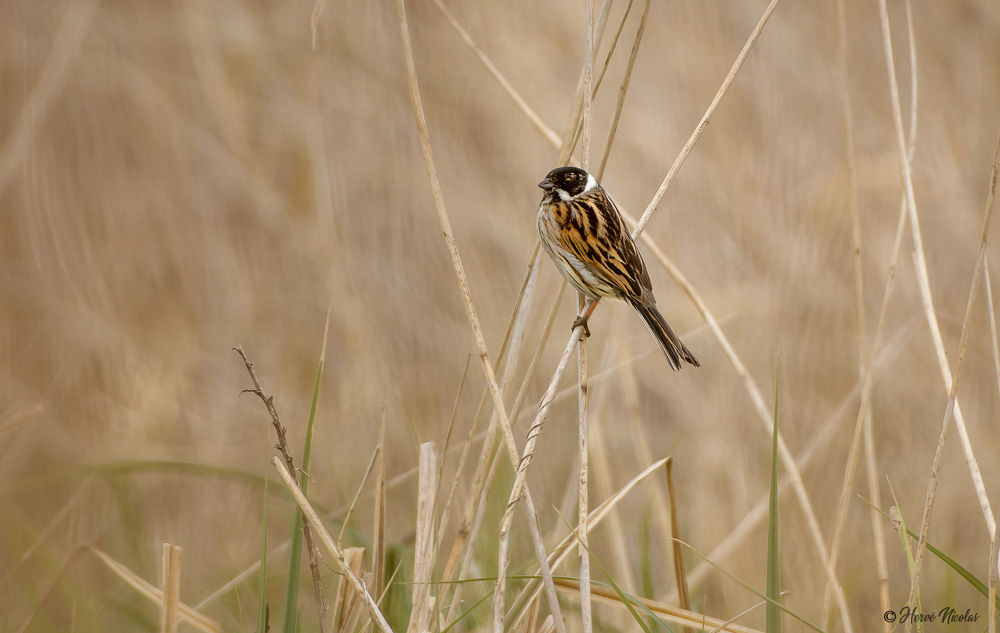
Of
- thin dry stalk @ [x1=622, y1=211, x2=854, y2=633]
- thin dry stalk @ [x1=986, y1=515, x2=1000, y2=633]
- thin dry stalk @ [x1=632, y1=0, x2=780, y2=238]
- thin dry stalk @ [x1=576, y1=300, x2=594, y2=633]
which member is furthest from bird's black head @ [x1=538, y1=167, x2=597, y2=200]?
thin dry stalk @ [x1=986, y1=515, x2=1000, y2=633]

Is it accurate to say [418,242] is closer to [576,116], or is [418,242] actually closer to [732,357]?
[576,116]

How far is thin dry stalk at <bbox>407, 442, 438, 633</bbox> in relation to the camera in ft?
6.61

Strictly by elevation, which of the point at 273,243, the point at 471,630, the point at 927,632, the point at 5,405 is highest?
the point at 273,243

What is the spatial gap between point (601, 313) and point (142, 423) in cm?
202

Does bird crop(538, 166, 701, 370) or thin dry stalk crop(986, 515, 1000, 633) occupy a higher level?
bird crop(538, 166, 701, 370)

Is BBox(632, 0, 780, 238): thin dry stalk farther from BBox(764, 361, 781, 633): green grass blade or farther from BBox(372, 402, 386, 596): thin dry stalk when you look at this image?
BBox(372, 402, 386, 596): thin dry stalk

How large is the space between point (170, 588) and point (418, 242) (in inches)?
95.6

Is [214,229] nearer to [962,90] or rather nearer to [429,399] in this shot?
[429,399]

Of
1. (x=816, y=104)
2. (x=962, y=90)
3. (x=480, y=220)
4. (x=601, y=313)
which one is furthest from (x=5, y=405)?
(x=962, y=90)

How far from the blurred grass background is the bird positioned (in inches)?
23.6

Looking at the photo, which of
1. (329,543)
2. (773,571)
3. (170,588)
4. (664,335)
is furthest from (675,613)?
(170,588)

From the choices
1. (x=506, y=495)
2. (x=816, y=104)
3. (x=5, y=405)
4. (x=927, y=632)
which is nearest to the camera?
(x=506, y=495)

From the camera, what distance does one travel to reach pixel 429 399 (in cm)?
405

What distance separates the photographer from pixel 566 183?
3.03 meters
